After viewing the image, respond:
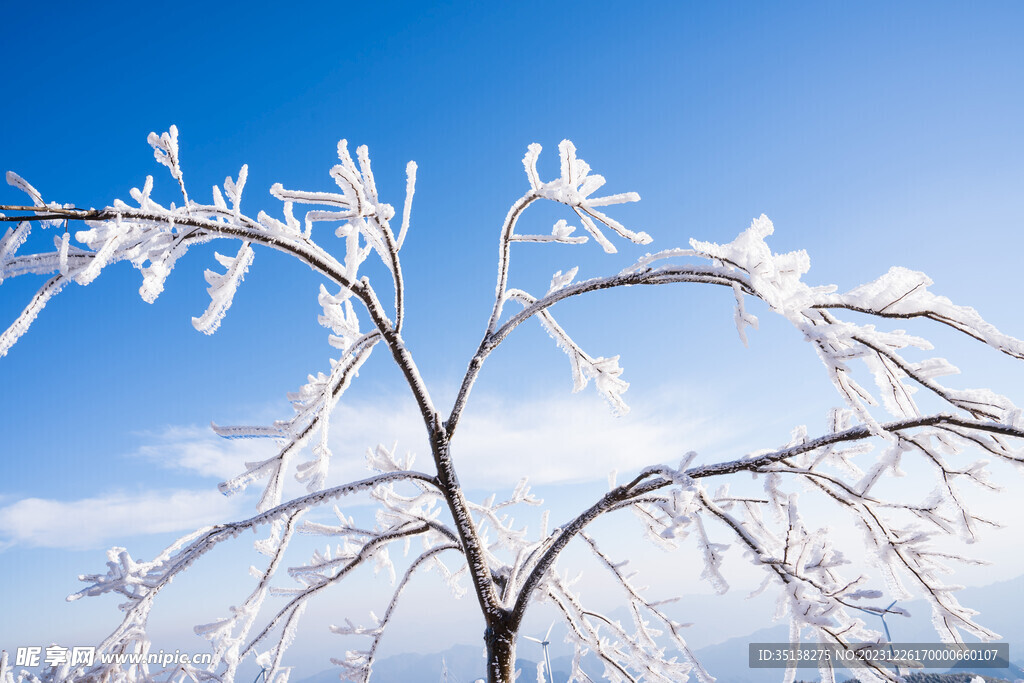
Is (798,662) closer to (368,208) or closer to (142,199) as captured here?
(368,208)

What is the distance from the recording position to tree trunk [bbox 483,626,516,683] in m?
2.66

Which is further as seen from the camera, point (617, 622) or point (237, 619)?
point (617, 622)

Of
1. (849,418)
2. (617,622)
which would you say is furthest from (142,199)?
(617,622)

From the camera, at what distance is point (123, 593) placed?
210 centimetres

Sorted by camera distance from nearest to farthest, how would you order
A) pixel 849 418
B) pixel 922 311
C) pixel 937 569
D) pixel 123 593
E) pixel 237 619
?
pixel 922 311 → pixel 123 593 → pixel 937 569 → pixel 849 418 → pixel 237 619

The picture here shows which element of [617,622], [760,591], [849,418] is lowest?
[617,622]

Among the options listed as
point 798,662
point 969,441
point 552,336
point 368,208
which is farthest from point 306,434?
point 969,441

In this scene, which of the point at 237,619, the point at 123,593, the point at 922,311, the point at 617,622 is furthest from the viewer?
the point at 617,622

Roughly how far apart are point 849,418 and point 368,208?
94.2 inches

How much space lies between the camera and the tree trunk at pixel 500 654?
266 cm

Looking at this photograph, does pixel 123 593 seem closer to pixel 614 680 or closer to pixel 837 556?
pixel 837 556

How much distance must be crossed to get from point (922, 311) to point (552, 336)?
7.35 ft

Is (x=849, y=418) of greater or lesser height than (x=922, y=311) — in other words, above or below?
below

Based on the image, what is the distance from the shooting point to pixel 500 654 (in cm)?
267
